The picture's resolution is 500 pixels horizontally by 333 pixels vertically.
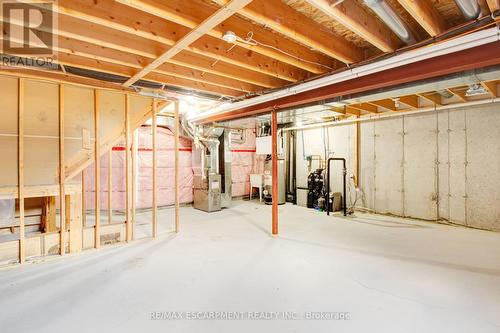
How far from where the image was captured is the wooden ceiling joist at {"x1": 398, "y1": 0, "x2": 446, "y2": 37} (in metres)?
1.83

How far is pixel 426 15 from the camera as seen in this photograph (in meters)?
2.02

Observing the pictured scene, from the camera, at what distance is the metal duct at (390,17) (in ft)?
5.79

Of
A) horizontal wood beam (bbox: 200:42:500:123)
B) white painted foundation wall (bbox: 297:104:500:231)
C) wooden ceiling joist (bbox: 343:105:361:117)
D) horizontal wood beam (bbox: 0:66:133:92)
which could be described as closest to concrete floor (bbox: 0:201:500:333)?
white painted foundation wall (bbox: 297:104:500:231)

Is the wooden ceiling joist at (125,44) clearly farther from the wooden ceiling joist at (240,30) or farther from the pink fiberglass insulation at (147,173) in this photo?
the pink fiberglass insulation at (147,173)

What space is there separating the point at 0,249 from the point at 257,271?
303cm

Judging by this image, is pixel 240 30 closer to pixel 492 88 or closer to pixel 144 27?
pixel 144 27

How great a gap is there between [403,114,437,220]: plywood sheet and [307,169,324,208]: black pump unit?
191 centimetres

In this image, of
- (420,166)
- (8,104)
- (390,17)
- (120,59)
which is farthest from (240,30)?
(420,166)

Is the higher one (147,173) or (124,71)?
(124,71)

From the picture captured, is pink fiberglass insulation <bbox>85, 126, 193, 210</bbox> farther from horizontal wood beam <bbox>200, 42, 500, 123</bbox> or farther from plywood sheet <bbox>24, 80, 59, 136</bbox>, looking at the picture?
horizontal wood beam <bbox>200, 42, 500, 123</bbox>

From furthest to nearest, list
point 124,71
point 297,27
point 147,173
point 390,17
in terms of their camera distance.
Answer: point 147,173, point 124,71, point 297,27, point 390,17

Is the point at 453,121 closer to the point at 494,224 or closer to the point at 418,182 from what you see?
the point at 418,182

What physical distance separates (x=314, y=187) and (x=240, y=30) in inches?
195
